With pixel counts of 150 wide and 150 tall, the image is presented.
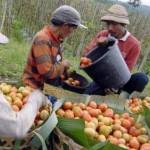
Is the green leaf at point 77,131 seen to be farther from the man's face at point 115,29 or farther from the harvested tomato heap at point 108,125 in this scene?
the man's face at point 115,29

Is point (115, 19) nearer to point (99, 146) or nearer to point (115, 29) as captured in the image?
point (115, 29)

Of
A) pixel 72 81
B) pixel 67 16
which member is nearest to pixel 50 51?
pixel 67 16

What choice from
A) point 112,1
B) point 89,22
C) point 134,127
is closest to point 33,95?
point 134,127

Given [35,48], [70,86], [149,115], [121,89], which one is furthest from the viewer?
[121,89]

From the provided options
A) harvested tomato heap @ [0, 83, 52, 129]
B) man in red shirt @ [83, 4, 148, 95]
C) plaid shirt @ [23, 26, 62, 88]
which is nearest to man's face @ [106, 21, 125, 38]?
man in red shirt @ [83, 4, 148, 95]

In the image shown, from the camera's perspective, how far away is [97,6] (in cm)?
1260

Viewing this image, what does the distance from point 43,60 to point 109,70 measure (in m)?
Result: 0.63

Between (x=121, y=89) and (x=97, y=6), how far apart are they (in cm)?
782

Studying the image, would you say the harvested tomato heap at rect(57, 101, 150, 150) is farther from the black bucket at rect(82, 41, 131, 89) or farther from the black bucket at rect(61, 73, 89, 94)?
the black bucket at rect(61, 73, 89, 94)

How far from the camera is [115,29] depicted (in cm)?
524

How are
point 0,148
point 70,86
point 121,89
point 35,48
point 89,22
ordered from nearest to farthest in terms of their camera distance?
point 0,148 → point 35,48 → point 70,86 → point 121,89 → point 89,22

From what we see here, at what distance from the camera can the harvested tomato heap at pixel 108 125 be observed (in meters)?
2.78

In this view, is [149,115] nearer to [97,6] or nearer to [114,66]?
[114,66]

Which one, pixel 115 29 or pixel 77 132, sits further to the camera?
pixel 115 29
